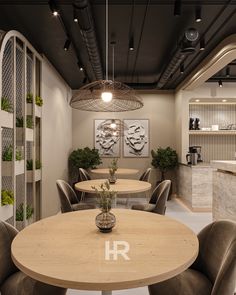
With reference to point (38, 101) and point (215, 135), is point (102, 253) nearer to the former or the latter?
point (38, 101)

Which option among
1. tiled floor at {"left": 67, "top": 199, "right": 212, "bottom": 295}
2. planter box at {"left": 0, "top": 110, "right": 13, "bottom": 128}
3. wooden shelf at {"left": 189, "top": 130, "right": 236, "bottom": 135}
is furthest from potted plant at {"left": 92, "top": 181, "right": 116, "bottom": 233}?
wooden shelf at {"left": 189, "top": 130, "right": 236, "bottom": 135}

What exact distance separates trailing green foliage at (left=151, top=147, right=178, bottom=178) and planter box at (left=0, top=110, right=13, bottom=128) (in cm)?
454

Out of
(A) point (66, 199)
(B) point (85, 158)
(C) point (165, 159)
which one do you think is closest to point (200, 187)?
(C) point (165, 159)

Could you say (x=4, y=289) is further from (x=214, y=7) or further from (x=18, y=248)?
(x=214, y=7)

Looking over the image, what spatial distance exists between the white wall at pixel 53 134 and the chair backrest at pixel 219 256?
344 cm

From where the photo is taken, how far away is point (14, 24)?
379cm

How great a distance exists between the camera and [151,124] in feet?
25.6

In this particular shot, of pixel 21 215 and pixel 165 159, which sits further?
pixel 165 159

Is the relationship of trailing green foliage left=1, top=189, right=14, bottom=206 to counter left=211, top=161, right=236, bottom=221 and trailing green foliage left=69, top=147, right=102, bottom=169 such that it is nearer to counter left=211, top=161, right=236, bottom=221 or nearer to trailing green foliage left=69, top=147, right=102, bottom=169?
counter left=211, top=161, right=236, bottom=221

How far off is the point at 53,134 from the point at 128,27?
2.70m

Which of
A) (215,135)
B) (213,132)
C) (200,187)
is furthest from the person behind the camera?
(215,135)

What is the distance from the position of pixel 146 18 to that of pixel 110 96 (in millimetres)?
1467

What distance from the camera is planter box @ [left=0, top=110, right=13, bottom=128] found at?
311 centimetres

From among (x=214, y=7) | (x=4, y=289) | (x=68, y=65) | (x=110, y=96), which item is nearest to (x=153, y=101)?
(x=68, y=65)
